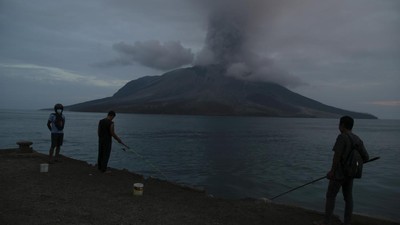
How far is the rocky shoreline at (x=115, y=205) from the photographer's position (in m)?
8.57

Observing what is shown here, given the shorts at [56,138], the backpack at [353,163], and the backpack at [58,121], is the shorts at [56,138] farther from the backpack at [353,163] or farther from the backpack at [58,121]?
the backpack at [353,163]

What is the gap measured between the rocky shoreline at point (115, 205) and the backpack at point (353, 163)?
6.84 feet

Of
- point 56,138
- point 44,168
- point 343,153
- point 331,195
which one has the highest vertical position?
point 343,153

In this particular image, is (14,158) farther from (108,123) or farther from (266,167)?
(266,167)

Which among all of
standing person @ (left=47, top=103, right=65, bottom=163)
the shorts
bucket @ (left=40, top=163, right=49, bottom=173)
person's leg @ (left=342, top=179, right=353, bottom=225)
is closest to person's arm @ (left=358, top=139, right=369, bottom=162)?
person's leg @ (left=342, top=179, right=353, bottom=225)

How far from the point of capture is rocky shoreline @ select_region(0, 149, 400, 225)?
857 cm

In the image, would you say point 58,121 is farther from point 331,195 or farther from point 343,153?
point 343,153

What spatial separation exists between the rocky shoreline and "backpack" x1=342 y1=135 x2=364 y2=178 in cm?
208

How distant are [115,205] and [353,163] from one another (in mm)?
6289

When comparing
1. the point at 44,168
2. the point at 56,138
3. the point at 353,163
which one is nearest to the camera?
Result: the point at 353,163

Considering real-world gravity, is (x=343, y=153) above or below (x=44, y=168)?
above

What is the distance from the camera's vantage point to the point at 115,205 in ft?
31.8

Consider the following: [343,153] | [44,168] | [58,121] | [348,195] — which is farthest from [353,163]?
[58,121]

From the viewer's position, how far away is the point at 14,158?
17.6m
